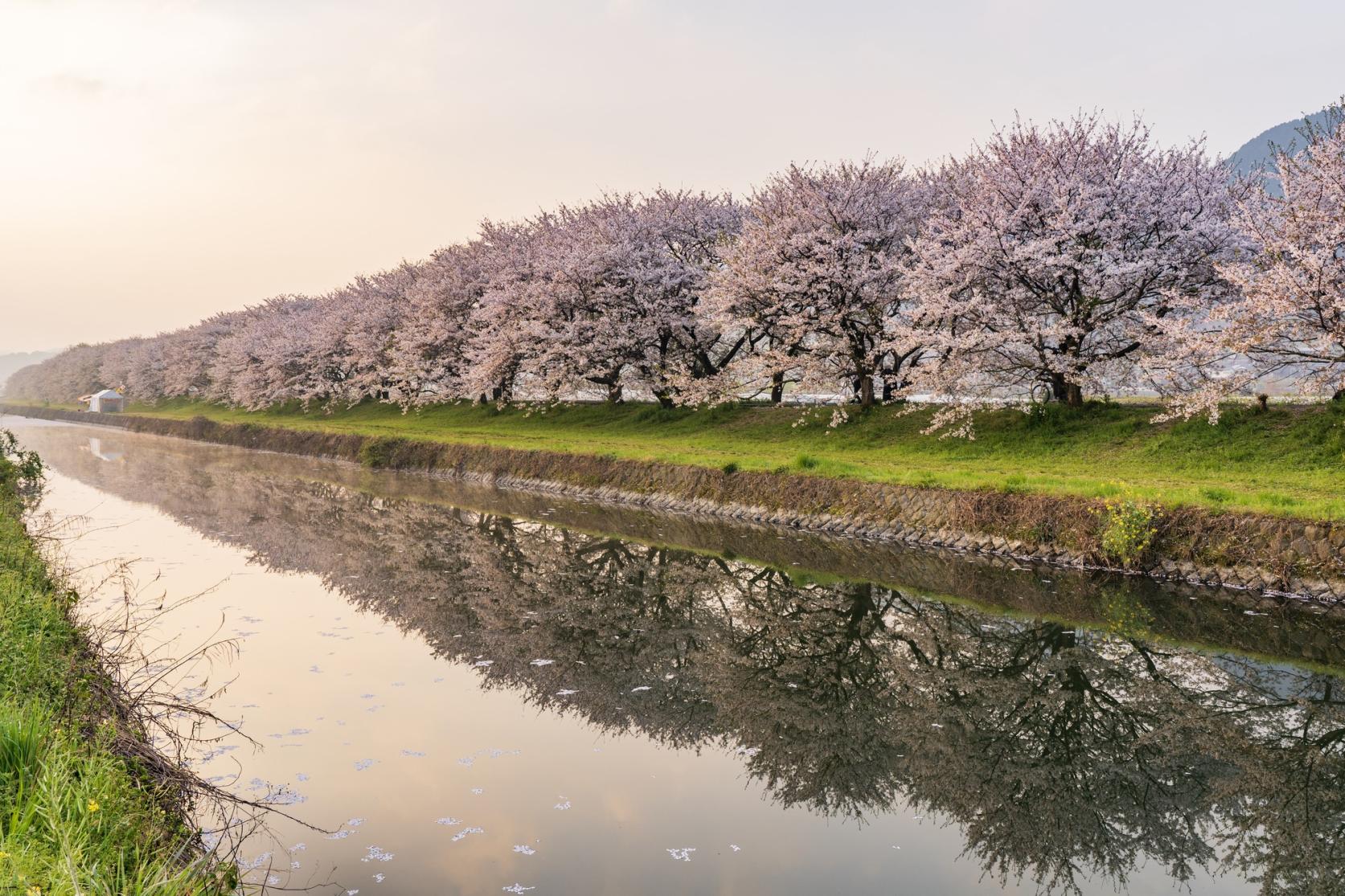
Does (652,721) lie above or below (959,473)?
below

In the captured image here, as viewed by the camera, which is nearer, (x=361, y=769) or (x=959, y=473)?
(x=361, y=769)

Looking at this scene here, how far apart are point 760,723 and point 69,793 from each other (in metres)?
8.95

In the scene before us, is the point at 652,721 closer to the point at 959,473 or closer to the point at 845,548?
the point at 845,548

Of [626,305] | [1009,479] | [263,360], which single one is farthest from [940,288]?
[263,360]

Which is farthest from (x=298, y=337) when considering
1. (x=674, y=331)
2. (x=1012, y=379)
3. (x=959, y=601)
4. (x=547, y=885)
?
(x=547, y=885)

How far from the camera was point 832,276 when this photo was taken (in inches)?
1494

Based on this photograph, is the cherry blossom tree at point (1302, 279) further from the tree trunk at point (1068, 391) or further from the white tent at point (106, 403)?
the white tent at point (106, 403)

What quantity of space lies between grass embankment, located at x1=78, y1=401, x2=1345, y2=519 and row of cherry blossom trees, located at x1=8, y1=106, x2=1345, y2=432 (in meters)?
1.33

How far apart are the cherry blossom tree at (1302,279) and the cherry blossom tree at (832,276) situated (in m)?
13.4

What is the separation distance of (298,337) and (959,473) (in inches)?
2940

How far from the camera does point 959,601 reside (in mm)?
19750

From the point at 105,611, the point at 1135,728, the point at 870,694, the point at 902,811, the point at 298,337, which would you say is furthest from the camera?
the point at 298,337

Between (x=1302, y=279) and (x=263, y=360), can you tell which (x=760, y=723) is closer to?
(x=1302, y=279)

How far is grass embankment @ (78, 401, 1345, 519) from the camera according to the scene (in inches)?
883
